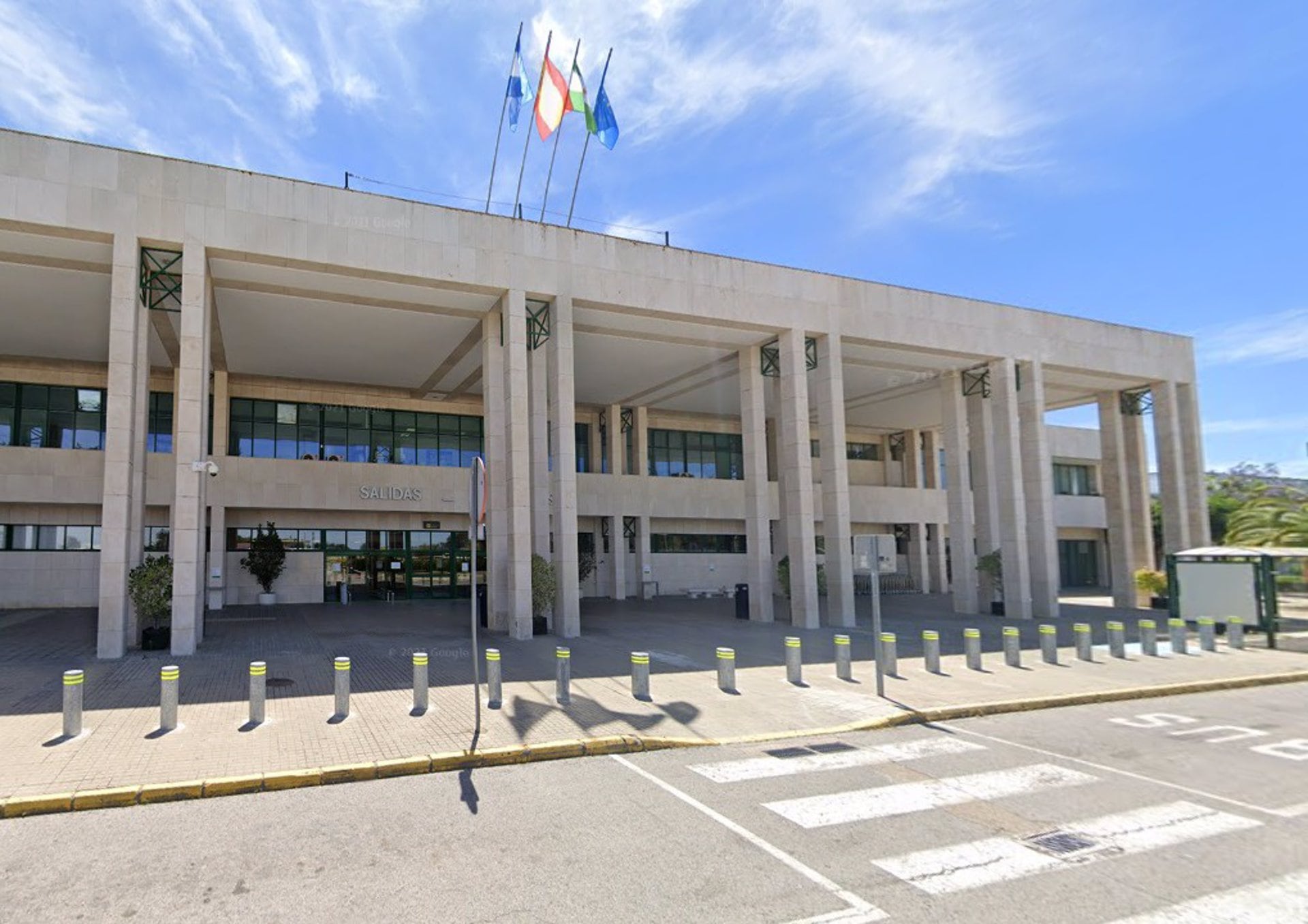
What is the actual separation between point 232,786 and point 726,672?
24.2 feet

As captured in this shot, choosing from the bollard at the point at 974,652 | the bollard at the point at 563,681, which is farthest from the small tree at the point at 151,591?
the bollard at the point at 974,652

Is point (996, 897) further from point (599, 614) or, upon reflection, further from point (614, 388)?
point (614, 388)

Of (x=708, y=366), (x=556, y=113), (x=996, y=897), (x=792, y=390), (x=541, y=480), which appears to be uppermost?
(x=556, y=113)

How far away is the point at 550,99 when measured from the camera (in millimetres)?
20344

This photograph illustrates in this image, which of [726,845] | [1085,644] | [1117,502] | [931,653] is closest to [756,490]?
[931,653]

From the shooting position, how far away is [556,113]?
20.3 meters

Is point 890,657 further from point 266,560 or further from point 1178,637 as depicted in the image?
point 266,560

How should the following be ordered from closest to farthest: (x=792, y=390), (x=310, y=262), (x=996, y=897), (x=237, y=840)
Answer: (x=996, y=897), (x=237, y=840), (x=310, y=262), (x=792, y=390)

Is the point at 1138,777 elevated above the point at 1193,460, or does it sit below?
below

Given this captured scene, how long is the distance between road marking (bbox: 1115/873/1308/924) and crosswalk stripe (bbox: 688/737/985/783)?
3.67 metres

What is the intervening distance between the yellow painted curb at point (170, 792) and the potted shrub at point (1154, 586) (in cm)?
3083

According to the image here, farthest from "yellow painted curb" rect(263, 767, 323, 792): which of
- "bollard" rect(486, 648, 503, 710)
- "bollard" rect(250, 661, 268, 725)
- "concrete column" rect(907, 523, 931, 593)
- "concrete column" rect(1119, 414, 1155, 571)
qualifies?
"concrete column" rect(907, 523, 931, 593)

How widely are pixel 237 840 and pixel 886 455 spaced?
40310mm

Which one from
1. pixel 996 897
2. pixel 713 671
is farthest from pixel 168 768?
pixel 713 671
